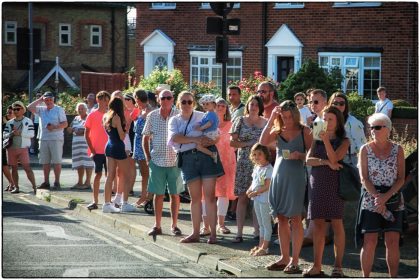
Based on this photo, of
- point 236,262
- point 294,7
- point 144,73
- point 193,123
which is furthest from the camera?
point 144,73

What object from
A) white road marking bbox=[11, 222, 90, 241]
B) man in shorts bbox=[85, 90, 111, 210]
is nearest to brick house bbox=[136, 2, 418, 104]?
man in shorts bbox=[85, 90, 111, 210]

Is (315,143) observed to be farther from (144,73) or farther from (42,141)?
(144,73)

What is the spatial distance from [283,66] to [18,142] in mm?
17359

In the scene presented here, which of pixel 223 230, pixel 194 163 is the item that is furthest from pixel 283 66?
pixel 194 163

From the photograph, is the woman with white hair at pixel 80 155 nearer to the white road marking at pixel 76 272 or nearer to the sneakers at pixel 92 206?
the sneakers at pixel 92 206

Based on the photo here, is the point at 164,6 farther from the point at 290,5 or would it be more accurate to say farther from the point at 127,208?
the point at 127,208

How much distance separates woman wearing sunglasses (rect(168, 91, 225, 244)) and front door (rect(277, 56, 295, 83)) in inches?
896

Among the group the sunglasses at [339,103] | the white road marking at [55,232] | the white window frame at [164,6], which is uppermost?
the white window frame at [164,6]

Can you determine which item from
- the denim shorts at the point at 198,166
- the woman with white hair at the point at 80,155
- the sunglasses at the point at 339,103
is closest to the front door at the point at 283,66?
the woman with white hair at the point at 80,155

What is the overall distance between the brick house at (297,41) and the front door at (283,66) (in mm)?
35

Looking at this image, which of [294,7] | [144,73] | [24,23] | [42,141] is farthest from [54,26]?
[42,141]

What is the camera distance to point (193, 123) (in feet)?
38.7

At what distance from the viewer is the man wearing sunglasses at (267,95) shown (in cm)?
1227

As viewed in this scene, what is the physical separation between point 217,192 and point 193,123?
1.10 meters
